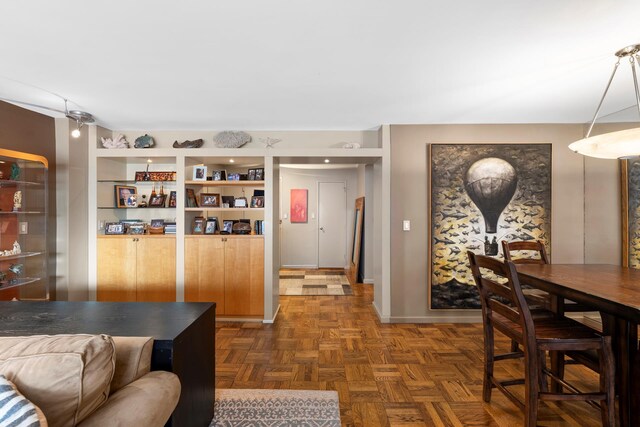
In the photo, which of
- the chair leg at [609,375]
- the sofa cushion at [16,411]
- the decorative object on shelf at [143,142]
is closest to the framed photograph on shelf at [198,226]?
the decorative object on shelf at [143,142]

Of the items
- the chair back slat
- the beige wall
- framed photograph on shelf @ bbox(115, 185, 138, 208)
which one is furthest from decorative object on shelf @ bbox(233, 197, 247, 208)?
the chair back slat

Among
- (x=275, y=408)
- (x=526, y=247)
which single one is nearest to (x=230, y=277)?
(x=275, y=408)

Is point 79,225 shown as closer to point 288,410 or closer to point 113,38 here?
point 113,38

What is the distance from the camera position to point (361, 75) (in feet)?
7.82

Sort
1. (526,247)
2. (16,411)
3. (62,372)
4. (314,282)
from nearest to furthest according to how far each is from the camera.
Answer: (16,411) < (62,372) < (526,247) < (314,282)

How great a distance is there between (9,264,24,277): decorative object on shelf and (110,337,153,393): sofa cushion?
2476 millimetres

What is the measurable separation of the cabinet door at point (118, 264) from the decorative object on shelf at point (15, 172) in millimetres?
1051

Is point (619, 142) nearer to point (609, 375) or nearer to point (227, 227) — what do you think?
point (609, 375)

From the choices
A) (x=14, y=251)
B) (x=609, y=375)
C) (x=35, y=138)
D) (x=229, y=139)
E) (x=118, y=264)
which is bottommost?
(x=609, y=375)

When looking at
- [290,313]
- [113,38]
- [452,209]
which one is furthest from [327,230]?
[113,38]

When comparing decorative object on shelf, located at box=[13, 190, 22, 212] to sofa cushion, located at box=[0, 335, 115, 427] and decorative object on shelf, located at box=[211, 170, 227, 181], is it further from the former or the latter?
sofa cushion, located at box=[0, 335, 115, 427]

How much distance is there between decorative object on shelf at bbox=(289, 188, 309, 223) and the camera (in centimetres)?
694

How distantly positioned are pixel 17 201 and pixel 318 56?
9.63 ft

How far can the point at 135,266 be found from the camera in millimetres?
3646
